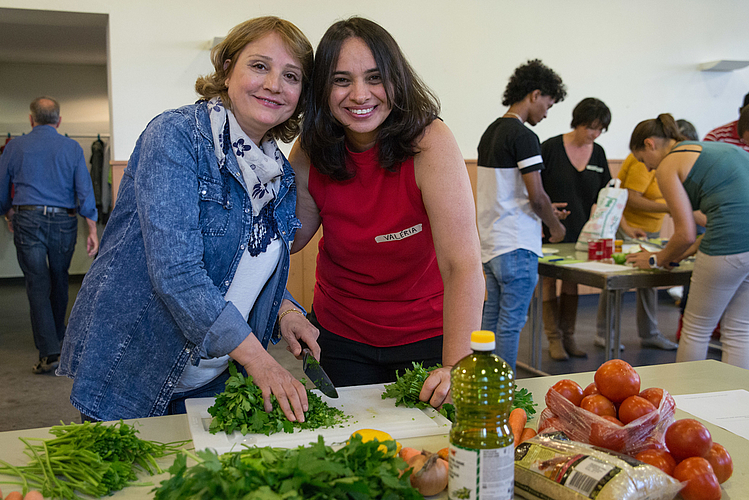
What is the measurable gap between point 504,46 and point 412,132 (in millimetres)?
5000

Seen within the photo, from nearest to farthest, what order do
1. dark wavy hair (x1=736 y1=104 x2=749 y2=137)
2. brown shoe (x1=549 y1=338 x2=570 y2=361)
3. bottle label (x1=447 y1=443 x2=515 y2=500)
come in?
bottle label (x1=447 y1=443 x2=515 y2=500) → dark wavy hair (x1=736 y1=104 x2=749 y2=137) → brown shoe (x1=549 y1=338 x2=570 y2=361)

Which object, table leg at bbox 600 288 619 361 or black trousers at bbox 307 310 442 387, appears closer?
black trousers at bbox 307 310 442 387

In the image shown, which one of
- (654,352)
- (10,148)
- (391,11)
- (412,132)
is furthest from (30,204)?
(654,352)

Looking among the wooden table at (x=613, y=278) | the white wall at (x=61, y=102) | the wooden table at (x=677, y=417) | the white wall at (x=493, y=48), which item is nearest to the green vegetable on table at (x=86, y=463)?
the wooden table at (x=677, y=417)

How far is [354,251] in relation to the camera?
1.65 m

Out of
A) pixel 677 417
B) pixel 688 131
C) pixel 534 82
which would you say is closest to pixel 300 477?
pixel 677 417

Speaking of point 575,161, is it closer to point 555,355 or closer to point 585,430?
point 555,355

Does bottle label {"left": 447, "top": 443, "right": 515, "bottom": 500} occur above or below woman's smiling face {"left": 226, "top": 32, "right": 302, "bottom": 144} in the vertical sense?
below

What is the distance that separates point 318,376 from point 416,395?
22 centimetres

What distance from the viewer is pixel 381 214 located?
160 centimetres

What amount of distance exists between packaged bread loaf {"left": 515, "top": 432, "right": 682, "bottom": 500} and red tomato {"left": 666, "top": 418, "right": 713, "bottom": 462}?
0.08 meters

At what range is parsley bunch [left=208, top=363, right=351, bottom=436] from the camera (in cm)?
112

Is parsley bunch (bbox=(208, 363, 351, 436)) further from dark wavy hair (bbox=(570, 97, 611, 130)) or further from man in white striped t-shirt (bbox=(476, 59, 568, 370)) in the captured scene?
dark wavy hair (bbox=(570, 97, 611, 130))

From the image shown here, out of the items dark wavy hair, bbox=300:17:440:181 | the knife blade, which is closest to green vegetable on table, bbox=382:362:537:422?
the knife blade
